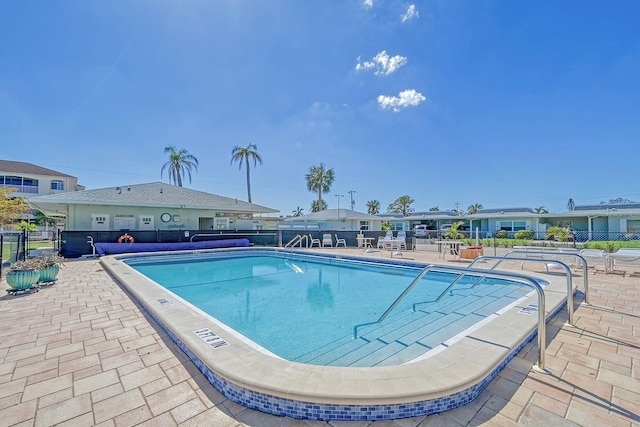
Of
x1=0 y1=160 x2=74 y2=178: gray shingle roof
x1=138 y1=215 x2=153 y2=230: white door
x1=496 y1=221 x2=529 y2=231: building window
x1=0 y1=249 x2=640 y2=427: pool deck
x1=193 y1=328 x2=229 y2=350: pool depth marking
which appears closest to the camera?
x1=0 y1=249 x2=640 y2=427: pool deck

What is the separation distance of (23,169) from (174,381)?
3934 centimetres

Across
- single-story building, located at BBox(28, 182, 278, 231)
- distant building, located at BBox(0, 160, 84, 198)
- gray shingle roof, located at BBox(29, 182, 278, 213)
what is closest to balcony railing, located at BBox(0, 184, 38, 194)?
distant building, located at BBox(0, 160, 84, 198)

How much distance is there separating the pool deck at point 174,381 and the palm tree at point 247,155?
95.3 feet

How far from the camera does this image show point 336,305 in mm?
5770

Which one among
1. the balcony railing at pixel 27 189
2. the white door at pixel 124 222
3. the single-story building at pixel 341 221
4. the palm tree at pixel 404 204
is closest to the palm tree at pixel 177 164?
the balcony railing at pixel 27 189

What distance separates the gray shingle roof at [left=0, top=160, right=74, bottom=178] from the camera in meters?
27.5

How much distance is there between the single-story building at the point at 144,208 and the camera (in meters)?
13.9

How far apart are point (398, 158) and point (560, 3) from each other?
12.7m

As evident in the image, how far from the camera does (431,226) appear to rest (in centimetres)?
3559

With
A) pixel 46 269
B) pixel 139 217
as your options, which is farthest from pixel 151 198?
pixel 46 269

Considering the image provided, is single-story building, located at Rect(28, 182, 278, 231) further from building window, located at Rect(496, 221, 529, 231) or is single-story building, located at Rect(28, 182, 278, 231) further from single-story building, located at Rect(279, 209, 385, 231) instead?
building window, located at Rect(496, 221, 529, 231)

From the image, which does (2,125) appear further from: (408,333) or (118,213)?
(408,333)

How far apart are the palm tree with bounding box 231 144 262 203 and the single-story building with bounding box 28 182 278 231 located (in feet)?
43.2

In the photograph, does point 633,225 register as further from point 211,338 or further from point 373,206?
point 373,206
